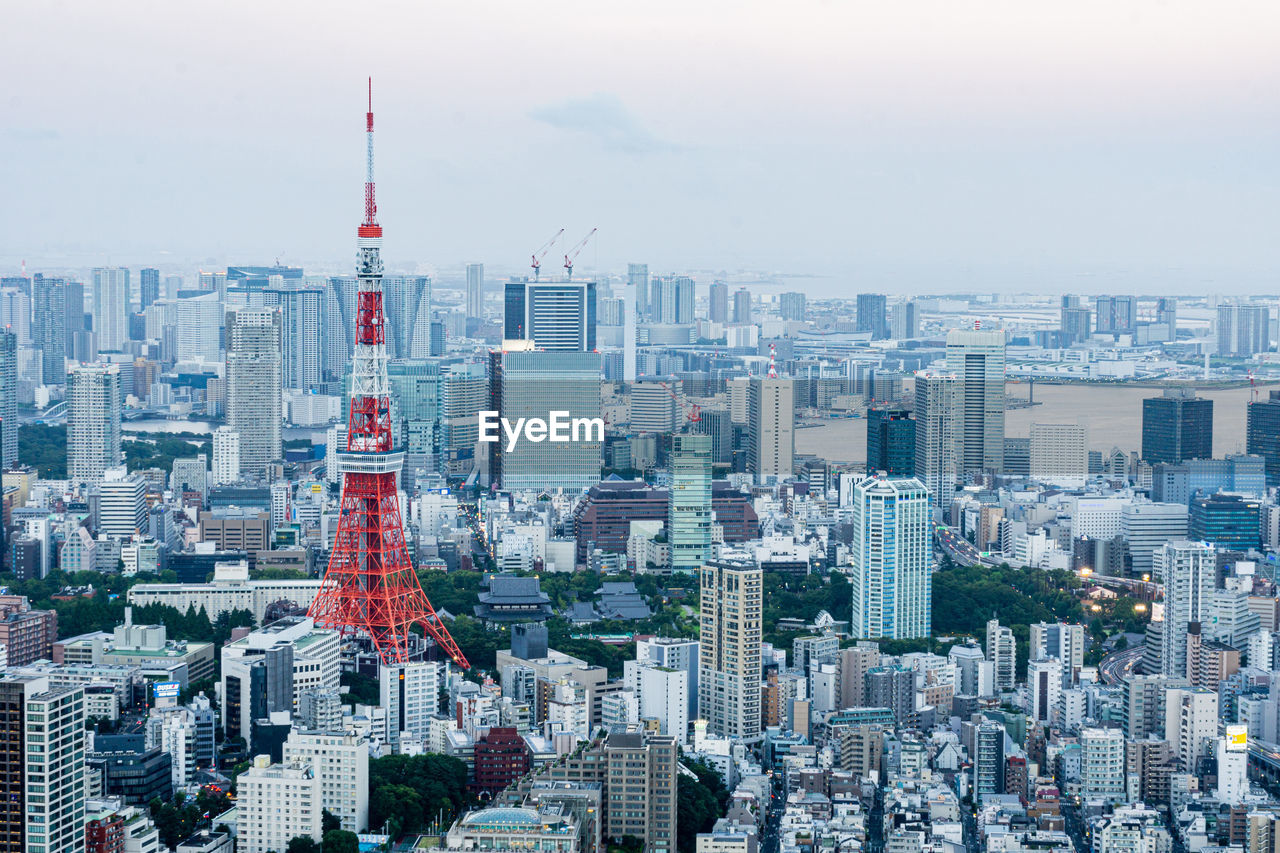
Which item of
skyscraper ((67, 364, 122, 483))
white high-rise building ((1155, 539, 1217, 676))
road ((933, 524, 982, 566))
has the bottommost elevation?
road ((933, 524, 982, 566))

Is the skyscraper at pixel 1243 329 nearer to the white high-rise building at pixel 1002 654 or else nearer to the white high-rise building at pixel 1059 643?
the white high-rise building at pixel 1059 643

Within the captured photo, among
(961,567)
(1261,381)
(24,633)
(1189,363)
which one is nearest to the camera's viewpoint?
(24,633)

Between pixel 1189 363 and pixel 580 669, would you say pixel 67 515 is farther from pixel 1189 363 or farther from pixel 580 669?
pixel 1189 363

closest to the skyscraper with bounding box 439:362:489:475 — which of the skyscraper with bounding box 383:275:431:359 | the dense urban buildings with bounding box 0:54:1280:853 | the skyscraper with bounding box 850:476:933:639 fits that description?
the dense urban buildings with bounding box 0:54:1280:853

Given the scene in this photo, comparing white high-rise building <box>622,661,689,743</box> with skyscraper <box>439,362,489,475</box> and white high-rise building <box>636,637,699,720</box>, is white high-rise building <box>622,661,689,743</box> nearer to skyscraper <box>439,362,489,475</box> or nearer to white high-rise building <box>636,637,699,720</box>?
white high-rise building <box>636,637,699,720</box>

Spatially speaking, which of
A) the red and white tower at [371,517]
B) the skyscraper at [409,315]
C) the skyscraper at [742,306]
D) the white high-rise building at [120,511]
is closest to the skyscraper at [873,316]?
the skyscraper at [742,306]

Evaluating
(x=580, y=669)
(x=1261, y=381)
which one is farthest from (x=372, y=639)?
(x=1261, y=381)

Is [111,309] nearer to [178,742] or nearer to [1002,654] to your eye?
[1002,654]

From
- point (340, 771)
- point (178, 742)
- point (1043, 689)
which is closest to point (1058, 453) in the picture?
point (1043, 689)
